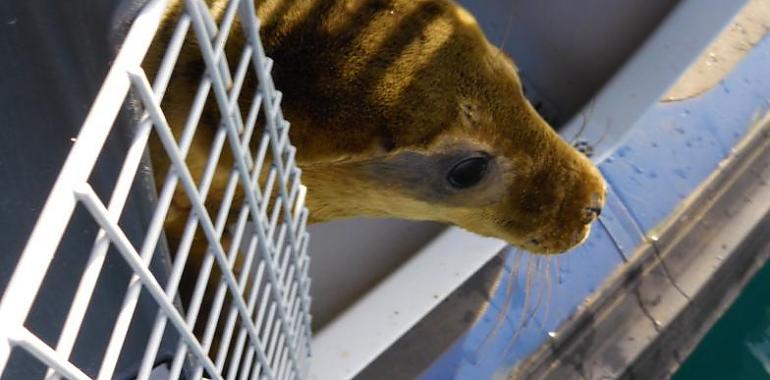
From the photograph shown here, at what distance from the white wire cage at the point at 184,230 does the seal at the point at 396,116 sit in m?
0.03

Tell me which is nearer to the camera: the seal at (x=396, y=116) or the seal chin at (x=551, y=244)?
the seal at (x=396, y=116)

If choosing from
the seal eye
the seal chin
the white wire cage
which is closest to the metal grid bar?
the white wire cage

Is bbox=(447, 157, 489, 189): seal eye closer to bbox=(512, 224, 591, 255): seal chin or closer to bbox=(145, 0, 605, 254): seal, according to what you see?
bbox=(145, 0, 605, 254): seal

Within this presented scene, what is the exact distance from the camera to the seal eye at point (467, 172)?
2.22 ft

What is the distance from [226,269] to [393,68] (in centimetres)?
22

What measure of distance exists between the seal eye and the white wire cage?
138 mm

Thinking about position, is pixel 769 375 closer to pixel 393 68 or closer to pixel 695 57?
pixel 695 57

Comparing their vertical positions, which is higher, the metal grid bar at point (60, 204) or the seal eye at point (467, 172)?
the metal grid bar at point (60, 204)

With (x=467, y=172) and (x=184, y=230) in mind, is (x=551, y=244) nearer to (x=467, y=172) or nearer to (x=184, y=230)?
(x=467, y=172)

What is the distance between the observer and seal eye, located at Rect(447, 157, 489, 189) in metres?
0.68

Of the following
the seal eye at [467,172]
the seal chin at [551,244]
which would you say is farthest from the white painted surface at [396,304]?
the seal eye at [467,172]

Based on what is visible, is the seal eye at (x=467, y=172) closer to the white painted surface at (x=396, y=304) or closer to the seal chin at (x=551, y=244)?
the seal chin at (x=551, y=244)

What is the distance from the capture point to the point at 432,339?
3.33 ft

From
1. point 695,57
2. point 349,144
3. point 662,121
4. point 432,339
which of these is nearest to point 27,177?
point 349,144
